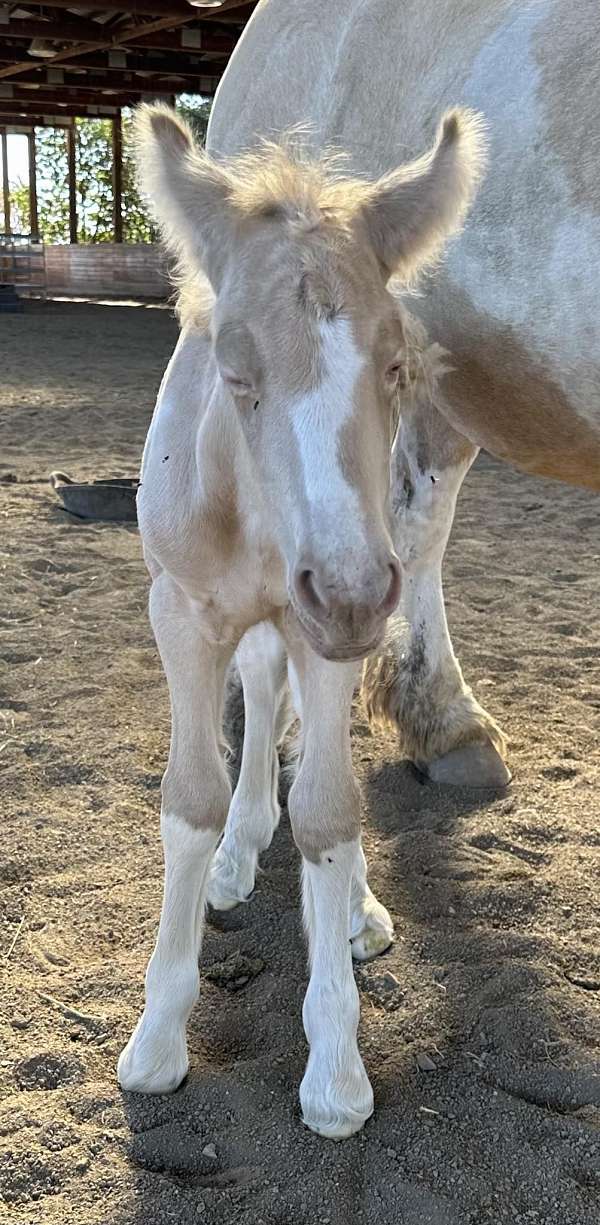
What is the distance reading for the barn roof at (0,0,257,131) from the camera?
47.3ft

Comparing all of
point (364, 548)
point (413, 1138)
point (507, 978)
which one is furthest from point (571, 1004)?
point (364, 548)

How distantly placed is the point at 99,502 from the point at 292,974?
373 centimetres

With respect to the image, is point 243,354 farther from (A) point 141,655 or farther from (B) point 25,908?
(A) point 141,655

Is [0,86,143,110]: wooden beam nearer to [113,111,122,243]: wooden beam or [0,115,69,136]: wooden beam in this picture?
[113,111,122,243]: wooden beam

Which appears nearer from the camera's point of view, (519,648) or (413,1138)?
(413,1138)

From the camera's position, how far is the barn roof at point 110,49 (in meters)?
14.4

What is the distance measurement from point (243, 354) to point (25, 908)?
1.53 metres

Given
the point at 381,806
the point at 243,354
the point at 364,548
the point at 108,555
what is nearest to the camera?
the point at 364,548

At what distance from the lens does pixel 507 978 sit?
2.38m

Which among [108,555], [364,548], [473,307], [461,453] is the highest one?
[473,307]

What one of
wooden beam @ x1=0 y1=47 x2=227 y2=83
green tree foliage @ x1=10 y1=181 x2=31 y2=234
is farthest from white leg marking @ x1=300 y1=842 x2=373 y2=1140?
green tree foliage @ x1=10 y1=181 x2=31 y2=234

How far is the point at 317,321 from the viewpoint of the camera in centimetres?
151

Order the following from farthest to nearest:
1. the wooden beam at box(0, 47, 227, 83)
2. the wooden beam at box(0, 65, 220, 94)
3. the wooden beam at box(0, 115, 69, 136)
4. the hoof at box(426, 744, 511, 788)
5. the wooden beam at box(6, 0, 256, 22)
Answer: the wooden beam at box(0, 115, 69, 136) → the wooden beam at box(0, 65, 220, 94) → the wooden beam at box(0, 47, 227, 83) → the wooden beam at box(6, 0, 256, 22) → the hoof at box(426, 744, 511, 788)

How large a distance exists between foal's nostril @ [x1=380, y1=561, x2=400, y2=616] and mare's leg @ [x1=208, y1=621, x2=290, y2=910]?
121cm
